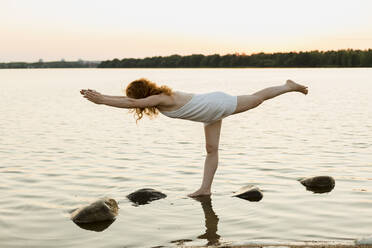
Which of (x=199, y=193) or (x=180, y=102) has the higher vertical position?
(x=180, y=102)

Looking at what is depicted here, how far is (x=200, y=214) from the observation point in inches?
348

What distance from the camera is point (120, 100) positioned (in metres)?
8.17

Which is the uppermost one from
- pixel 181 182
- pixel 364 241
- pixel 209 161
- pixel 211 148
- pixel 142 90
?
pixel 142 90

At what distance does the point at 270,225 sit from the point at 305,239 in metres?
0.84

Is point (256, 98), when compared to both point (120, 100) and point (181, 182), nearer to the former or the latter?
point (120, 100)

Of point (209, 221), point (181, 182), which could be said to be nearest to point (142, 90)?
point (209, 221)

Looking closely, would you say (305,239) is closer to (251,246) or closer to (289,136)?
(251,246)

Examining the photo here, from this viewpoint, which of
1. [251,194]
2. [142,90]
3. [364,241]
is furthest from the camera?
[251,194]

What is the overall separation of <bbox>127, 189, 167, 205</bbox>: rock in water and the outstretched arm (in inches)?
79.6

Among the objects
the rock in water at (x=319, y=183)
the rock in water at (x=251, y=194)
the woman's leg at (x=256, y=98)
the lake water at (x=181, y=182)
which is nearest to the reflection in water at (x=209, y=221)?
the lake water at (x=181, y=182)

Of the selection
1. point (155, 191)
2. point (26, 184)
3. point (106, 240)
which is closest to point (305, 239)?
point (106, 240)

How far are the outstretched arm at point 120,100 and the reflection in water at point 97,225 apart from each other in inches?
73.3

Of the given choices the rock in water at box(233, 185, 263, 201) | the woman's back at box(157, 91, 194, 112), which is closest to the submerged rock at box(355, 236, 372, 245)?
the rock in water at box(233, 185, 263, 201)

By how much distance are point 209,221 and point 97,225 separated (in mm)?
1762
